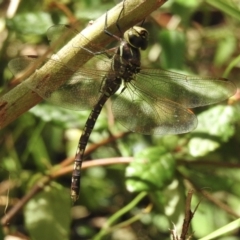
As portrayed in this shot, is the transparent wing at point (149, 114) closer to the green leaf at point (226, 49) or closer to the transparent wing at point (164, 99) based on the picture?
the transparent wing at point (164, 99)

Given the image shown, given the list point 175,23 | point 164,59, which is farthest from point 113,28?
point 175,23

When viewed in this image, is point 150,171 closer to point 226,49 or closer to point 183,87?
point 183,87

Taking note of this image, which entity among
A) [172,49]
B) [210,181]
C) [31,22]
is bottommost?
[210,181]

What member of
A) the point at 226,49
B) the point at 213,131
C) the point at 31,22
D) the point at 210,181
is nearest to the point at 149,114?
the point at 213,131

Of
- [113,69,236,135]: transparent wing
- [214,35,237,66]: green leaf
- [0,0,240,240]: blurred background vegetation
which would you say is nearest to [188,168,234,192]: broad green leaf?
[0,0,240,240]: blurred background vegetation

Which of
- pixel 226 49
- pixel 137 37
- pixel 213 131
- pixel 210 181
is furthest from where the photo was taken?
pixel 226 49

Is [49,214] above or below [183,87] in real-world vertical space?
below

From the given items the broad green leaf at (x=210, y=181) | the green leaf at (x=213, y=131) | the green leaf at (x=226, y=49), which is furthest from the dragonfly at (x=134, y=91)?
the green leaf at (x=226, y=49)

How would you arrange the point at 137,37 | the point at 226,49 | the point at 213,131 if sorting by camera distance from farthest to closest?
the point at 226,49 → the point at 213,131 → the point at 137,37
